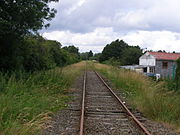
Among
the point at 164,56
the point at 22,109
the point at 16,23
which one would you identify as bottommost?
the point at 22,109

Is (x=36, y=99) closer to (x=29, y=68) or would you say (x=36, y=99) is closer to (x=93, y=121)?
(x=93, y=121)

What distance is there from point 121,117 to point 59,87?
23.0 ft

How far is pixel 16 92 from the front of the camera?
395 inches

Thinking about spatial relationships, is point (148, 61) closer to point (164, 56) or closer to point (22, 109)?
point (164, 56)

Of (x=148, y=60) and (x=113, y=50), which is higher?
(x=113, y=50)

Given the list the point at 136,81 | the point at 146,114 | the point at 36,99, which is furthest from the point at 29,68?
the point at 146,114

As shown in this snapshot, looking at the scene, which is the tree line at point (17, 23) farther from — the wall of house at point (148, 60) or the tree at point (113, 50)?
the tree at point (113, 50)

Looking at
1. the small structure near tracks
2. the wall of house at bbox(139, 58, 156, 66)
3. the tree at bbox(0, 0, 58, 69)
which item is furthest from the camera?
the wall of house at bbox(139, 58, 156, 66)

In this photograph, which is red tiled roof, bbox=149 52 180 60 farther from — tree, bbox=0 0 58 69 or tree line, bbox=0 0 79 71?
tree, bbox=0 0 58 69

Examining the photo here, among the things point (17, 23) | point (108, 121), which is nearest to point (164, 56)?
point (17, 23)

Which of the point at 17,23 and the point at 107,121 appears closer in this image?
the point at 107,121

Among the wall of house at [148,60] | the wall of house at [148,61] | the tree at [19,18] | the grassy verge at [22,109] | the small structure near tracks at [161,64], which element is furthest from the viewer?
the wall of house at [148,60]

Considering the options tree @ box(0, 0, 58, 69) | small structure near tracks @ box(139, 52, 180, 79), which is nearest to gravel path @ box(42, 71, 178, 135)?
tree @ box(0, 0, 58, 69)

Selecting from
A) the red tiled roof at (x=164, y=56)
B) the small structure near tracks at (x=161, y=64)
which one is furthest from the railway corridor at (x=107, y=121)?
the red tiled roof at (x=164, y=56)
